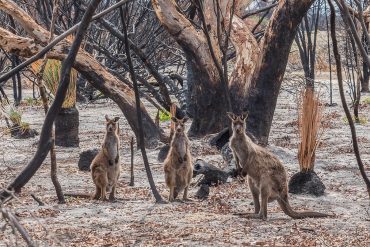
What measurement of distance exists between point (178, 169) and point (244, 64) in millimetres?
5123

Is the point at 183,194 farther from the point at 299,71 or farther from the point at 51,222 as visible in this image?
the point at 299,71

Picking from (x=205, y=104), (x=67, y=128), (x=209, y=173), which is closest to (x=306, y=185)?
(x=209, y=173)

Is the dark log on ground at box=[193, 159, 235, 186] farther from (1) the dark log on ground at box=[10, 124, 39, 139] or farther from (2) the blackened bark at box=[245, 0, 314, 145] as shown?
(1) the dark log on ground at box=[10, 124, 39, 139]

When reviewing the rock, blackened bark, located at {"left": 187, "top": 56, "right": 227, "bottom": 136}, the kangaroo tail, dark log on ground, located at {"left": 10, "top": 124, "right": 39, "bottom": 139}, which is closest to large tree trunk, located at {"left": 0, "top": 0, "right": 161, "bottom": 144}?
blackened bark, located at {"left": 187, "top": 56, "right": 227, "bottom": 136}

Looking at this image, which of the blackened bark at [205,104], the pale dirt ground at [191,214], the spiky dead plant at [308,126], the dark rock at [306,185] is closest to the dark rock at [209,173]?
the pale dirt ground at [191,214]

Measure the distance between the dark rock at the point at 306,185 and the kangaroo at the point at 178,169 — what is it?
1.21m

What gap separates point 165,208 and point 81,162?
10.3 feet

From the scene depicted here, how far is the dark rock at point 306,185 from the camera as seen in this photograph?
910 cm

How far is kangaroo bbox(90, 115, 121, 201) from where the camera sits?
877cm

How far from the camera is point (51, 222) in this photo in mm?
7512

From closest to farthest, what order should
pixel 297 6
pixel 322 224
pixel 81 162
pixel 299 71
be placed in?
pixel 322 224, pixel 81 162, pixel 297 6, pixel 299 71

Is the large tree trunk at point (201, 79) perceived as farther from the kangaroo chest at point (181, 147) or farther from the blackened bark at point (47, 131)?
the blackened bark at point (47, 131)

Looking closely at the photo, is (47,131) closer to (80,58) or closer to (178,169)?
(178,169)

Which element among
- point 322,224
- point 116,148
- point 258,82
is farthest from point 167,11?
point 322,224
